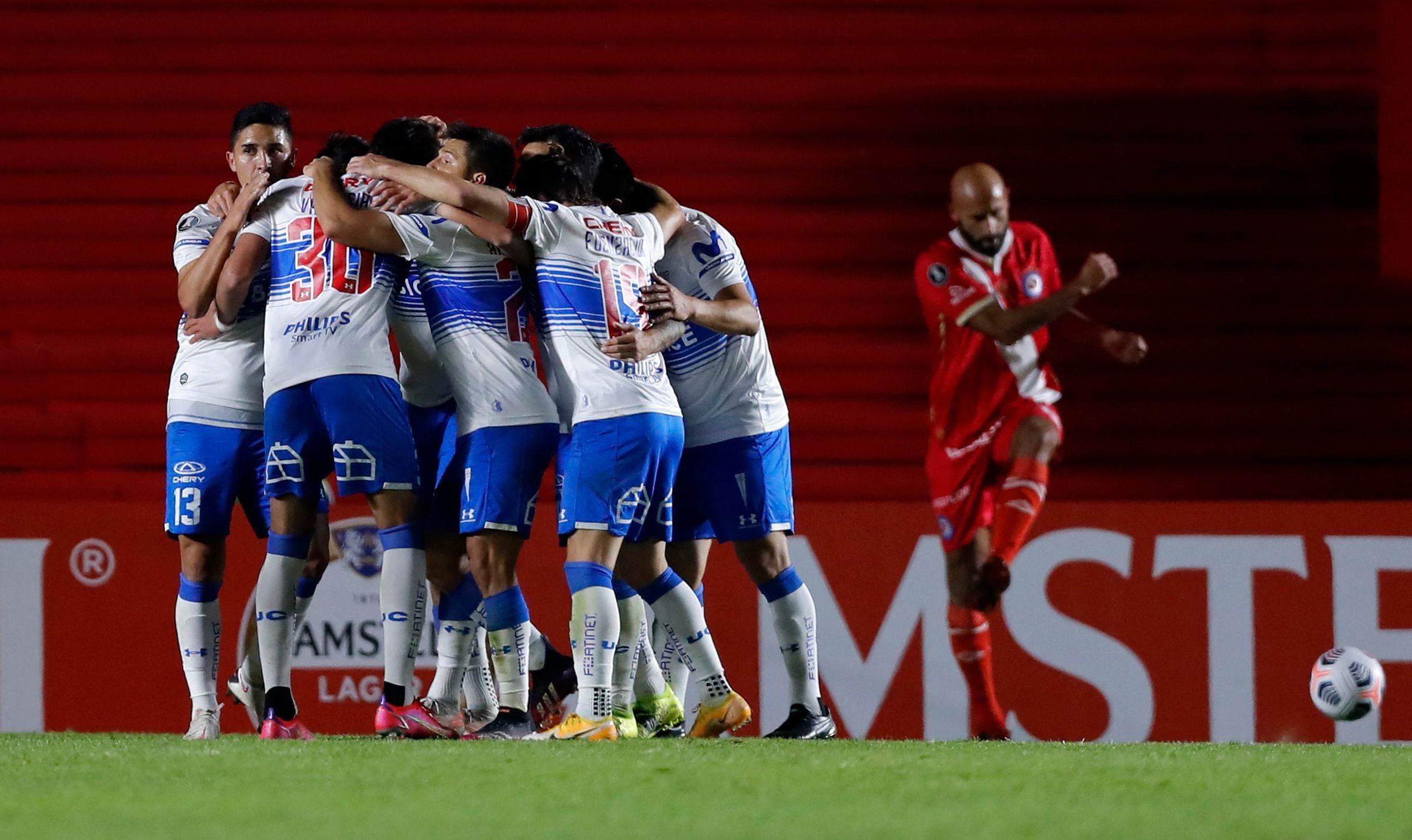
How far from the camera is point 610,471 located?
5086 mm

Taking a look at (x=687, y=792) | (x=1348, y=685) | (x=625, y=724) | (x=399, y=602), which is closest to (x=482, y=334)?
(x=399, y=602)

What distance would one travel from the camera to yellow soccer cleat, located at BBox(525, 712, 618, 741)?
5043 mm

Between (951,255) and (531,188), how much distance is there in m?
1.89

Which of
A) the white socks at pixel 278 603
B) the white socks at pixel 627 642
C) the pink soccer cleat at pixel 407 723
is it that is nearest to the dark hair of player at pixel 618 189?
the white socks at pixel 627 642

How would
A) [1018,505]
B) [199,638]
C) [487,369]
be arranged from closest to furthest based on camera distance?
[487,369], [199,638], [1018,505]

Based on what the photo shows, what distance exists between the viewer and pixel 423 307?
5695 millimetres

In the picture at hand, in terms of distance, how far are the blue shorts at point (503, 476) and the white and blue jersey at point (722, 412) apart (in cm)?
61

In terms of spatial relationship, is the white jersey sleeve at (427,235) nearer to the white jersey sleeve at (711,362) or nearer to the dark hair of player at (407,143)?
the dark hair of player at (407,143)

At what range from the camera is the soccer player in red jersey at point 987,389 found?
21.1ft

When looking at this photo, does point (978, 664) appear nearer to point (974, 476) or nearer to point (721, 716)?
point (974, 476)

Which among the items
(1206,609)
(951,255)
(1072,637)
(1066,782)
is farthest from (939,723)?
(1066,782)

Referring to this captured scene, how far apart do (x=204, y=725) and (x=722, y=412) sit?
187 cm

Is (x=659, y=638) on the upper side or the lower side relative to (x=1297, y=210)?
lower

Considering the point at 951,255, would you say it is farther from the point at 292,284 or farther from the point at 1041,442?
the point at 292,284
